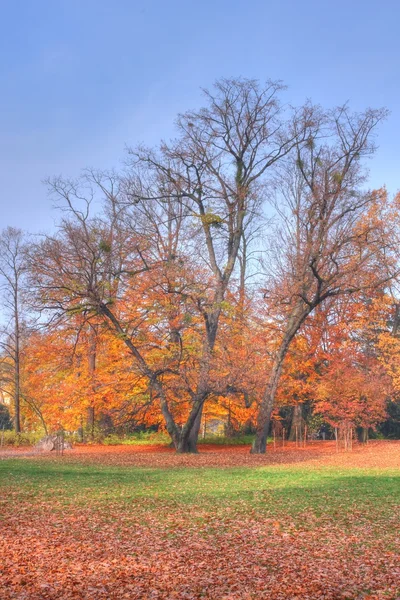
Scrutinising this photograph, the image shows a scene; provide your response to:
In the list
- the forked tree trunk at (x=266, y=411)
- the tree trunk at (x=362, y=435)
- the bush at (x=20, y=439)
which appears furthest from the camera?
the tree trunk at (x=362, y=435)

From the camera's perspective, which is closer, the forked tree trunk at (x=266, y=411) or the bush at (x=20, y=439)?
the forked tree trunk at (x=266, y=411)

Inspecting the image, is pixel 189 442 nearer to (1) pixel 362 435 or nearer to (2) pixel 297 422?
(2) pixel 297 422

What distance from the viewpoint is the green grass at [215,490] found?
10.3 metres

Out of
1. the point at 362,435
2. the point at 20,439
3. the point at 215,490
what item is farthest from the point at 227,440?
the point at 215,490

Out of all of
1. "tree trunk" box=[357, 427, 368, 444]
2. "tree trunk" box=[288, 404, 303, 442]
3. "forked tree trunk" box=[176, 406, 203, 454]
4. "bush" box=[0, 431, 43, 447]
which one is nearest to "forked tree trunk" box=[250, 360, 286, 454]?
"forked tree trunk" box=[176, 406, 203, 454]

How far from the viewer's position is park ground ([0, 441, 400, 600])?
593cm

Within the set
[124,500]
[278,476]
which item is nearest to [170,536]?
[124,500]

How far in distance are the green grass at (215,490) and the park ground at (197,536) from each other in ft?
0.12

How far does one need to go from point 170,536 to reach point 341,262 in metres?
18.8

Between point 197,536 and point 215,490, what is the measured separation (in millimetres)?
4607

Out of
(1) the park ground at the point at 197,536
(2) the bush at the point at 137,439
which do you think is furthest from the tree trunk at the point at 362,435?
(1) the park ground at the point at 197,536

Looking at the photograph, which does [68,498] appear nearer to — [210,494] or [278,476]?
[210,494]

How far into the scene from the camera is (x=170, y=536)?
809 cm

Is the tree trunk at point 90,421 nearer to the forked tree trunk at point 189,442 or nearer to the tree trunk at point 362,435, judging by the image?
the forked tree trunk at point 189,442
